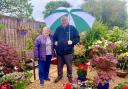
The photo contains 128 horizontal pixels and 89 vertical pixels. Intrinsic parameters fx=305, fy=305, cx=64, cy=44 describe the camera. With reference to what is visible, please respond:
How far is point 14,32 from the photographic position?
12.8 m

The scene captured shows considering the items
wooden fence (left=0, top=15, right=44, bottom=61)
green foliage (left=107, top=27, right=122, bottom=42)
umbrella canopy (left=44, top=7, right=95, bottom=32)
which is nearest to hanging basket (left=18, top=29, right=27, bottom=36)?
wooden fence (left=0, top=15, right=44, bottom=61)

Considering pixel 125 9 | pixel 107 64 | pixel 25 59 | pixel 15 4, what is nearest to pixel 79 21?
pixel 107 64

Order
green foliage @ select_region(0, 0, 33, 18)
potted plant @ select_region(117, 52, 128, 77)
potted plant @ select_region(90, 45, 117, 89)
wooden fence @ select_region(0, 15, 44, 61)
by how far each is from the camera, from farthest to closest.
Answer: green foliage @ select_region(0, 0, 33, 18), wooden fence @ select_region(0, 15, 44, 61), potted plant @ select_region(117, 52, 128, 77), potted plant @ select_region(90, 45, 117, 89)

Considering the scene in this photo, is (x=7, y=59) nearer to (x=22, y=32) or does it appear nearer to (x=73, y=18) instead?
(x=73, y=18)

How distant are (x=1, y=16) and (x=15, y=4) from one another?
2021 cm

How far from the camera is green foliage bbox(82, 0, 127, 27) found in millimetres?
32750

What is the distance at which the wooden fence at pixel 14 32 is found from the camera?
12.2m

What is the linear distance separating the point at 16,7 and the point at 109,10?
10101mm

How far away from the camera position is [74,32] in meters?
8.42

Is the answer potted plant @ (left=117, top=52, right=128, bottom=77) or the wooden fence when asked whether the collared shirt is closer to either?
potted plant @ (left=117, top=52, right=128, bottom=77)

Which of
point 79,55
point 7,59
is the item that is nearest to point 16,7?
point 79,55

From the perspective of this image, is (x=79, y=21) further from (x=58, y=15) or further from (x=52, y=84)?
(x=52, y=84)

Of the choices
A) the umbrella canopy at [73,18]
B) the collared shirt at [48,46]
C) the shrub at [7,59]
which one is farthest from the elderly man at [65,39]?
the shrub at [7,59]

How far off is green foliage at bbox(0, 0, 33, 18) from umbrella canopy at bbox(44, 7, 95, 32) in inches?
900
